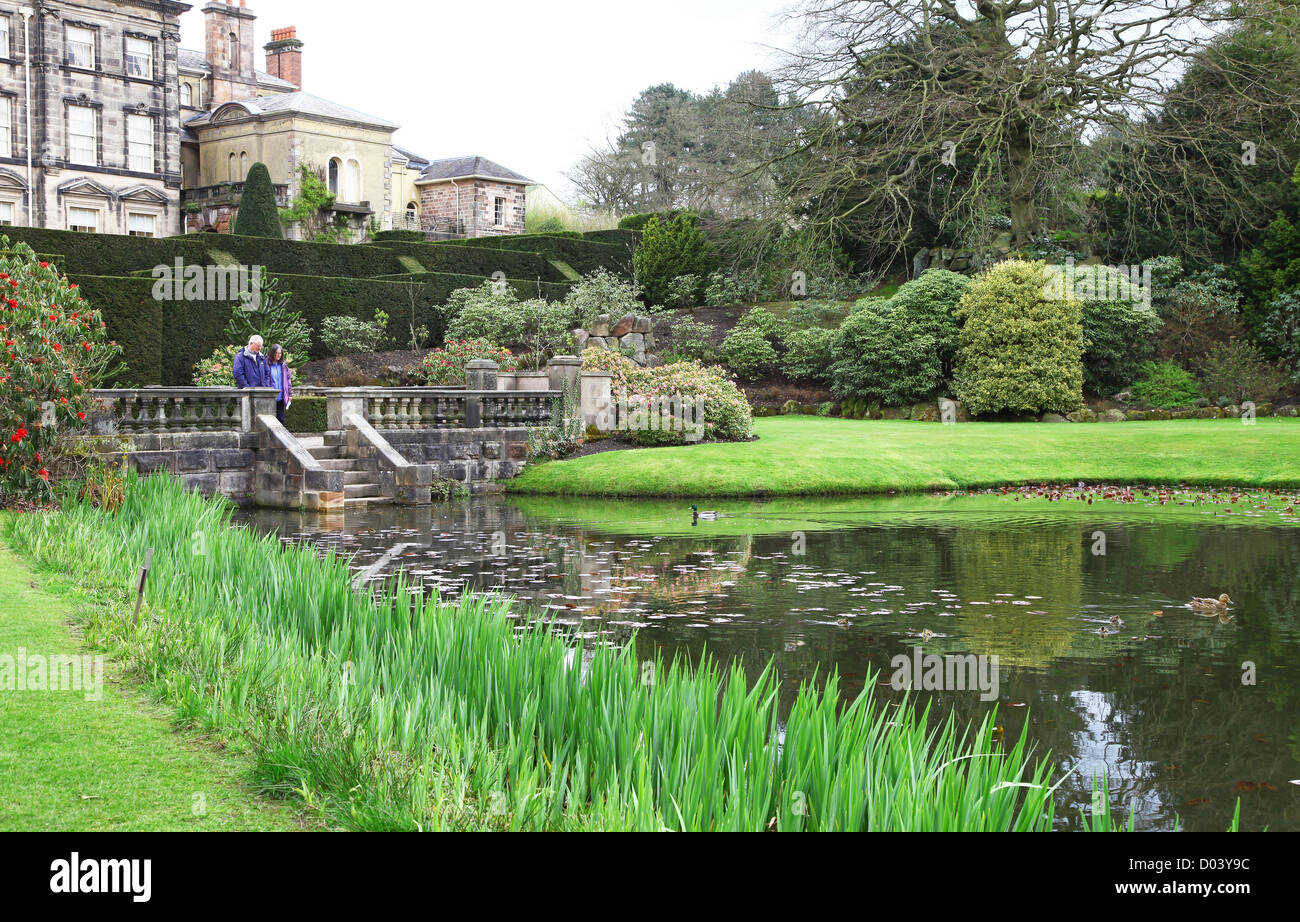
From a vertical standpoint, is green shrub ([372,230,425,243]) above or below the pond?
above

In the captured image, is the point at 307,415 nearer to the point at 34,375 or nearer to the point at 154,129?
the point at 34,375

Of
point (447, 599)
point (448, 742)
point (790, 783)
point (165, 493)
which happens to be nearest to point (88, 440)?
point (165, 493)

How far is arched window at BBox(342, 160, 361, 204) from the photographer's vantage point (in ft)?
163

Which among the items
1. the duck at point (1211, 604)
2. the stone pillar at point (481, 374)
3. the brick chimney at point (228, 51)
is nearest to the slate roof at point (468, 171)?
the brick chimney at point (228, 51)

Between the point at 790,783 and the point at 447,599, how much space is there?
16.4 feet

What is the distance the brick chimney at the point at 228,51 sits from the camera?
53719 millimetres

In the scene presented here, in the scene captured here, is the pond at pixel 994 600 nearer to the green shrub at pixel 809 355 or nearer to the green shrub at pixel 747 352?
the green shrub at pixel 809 355

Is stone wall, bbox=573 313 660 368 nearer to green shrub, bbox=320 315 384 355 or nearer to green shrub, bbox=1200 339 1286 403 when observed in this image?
green shrub, bbox=320 315 384 355

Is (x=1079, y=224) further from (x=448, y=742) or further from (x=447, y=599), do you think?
(x=448, y=742)

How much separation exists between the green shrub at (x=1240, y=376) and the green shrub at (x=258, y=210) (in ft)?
97.0

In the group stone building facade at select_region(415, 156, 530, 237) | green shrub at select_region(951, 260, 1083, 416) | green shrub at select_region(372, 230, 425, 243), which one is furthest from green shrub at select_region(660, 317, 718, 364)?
stone building facade at select_region(415, 156, 530, 237)

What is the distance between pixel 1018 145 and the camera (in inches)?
1115

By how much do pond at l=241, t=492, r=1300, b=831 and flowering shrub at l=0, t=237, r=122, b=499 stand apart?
2.51m

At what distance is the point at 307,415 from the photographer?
687 inches
